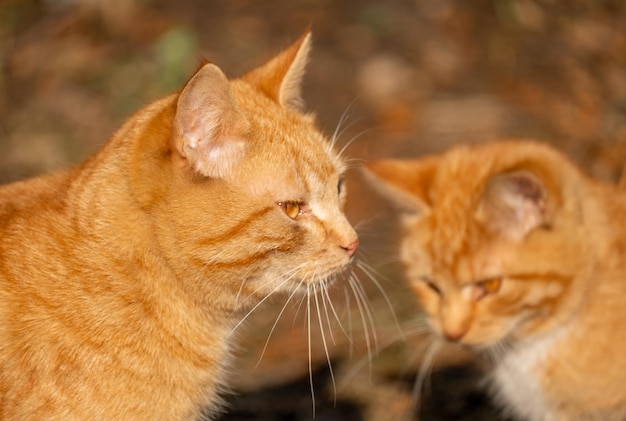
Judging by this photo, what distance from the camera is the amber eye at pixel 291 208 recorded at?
2625 mm

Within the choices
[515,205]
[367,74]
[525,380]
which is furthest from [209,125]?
[367,74]

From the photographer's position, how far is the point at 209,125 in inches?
97.1

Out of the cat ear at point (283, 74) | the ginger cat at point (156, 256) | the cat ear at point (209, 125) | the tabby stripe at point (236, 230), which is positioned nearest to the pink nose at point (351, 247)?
the ginger cat at point (156, 256)

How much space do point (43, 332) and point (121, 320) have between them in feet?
0.76

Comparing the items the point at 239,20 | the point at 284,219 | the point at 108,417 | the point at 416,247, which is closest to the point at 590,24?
the point at 239,20

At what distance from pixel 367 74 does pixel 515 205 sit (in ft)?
11.6

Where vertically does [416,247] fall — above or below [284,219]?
below

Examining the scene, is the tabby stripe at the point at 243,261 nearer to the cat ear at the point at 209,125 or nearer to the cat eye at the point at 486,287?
the cat ear at the point at 209,125

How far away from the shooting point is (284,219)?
261 centimetres

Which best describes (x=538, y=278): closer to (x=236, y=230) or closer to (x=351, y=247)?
(x=351, y=247)

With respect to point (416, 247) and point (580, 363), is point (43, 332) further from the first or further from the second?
point (580, 363)

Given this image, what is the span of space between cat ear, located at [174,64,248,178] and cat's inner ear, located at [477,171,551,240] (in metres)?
1.27

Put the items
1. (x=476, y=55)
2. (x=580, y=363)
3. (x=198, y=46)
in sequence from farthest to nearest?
(x=476, y=55) → (x=198, y=46) → (x=580, y=363)

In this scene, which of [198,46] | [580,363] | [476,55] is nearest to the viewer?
[580,363]
